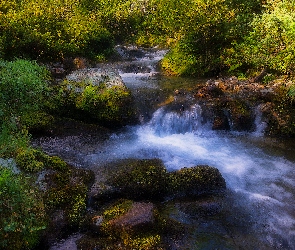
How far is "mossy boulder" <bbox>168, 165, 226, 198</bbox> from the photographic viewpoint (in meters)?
12.0

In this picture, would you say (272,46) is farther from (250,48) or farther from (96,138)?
(96,138)

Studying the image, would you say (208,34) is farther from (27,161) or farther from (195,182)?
(27,161)

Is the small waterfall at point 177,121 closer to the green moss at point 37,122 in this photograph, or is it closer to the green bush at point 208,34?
the green moss at point 37,122

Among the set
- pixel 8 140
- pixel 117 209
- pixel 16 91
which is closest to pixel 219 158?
pixel 117 209

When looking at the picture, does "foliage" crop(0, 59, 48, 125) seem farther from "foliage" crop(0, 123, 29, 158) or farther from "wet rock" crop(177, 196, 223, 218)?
"wet rock" crop(177, 196, 223, 218)

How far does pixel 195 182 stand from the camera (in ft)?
39.8

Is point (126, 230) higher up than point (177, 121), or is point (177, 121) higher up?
point (177, 121)

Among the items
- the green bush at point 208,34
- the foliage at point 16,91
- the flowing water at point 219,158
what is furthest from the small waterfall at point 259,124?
the foliage at point 16,91

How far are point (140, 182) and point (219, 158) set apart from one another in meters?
4.60

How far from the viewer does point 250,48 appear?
20516mm

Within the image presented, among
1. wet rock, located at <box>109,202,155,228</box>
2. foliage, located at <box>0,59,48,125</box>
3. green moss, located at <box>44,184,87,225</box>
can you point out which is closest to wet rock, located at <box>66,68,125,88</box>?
foliage, located at <box>0,59,48,125</box>

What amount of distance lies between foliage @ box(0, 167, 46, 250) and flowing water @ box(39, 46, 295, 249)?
4.35 meters

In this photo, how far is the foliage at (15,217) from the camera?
26.5 feet

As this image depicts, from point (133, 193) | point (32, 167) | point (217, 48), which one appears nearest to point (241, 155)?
point (133, 193)
